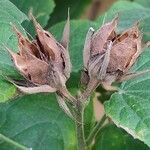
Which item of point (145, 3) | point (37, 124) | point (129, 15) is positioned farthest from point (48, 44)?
point (145, 3)

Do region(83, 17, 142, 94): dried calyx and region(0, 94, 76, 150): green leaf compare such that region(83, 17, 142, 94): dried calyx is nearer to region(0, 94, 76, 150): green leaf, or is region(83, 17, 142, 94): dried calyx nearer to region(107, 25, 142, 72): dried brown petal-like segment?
region(107, 25, 142, 72): dried brown petal-like segment

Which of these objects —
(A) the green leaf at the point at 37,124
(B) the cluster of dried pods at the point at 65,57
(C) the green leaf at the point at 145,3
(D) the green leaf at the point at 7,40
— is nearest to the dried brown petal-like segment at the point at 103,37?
(B) the cluster of dried pods at the point at 65,57

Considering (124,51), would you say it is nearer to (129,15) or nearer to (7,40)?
(7,40)

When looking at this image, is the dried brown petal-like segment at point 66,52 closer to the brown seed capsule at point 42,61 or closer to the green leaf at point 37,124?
the brown seed capsule at point 42,61

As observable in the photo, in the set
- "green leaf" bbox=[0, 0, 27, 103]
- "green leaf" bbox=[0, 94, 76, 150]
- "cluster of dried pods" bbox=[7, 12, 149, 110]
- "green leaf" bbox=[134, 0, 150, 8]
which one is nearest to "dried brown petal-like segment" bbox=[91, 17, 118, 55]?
"cluster of dried pods" bbox=[7, 12, 149, 110]

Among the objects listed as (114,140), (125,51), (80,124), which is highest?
(125,51)

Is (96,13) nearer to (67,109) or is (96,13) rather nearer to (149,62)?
(149,62)

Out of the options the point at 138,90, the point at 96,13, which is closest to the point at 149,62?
the point at 138,90
